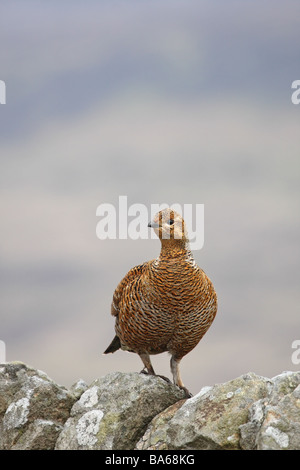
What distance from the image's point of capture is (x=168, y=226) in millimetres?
8453

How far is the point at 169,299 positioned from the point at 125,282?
114 cm

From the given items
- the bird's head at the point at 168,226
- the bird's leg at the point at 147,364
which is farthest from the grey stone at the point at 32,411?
the bird's head at the point at 168,226

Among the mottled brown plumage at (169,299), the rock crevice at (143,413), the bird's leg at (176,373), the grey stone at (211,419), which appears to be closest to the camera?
the rock crevice at (143,413)

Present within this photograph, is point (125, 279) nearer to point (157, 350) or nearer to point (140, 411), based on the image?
point (157, 350)

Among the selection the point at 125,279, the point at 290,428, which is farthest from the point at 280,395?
the point at 125,279

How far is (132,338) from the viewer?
9023 millimetres

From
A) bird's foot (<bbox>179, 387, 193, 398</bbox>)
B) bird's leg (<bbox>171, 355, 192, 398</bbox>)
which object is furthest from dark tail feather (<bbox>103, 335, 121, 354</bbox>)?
bird's foot (<bbox>179, 387, 193, 398</bbox>)

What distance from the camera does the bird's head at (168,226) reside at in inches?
333

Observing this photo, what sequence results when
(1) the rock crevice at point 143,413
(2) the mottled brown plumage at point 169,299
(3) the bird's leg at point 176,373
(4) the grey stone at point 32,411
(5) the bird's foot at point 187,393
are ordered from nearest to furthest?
(1) the rock crevice at point 143,413 < (2) the mottled brown plumage at point 169,299 < (4) the grey stone at point 32,411 < (5) the bird's foot at point 187,393 < (3) the bird's leg at point 176,373

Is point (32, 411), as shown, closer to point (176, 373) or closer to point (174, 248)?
point (176, 373)

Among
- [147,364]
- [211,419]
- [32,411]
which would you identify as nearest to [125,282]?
[147,364]

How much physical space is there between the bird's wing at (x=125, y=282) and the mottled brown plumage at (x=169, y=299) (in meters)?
0.10

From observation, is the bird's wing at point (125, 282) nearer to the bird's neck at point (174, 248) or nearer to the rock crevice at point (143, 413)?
the bird's neck at point (174, 248)
